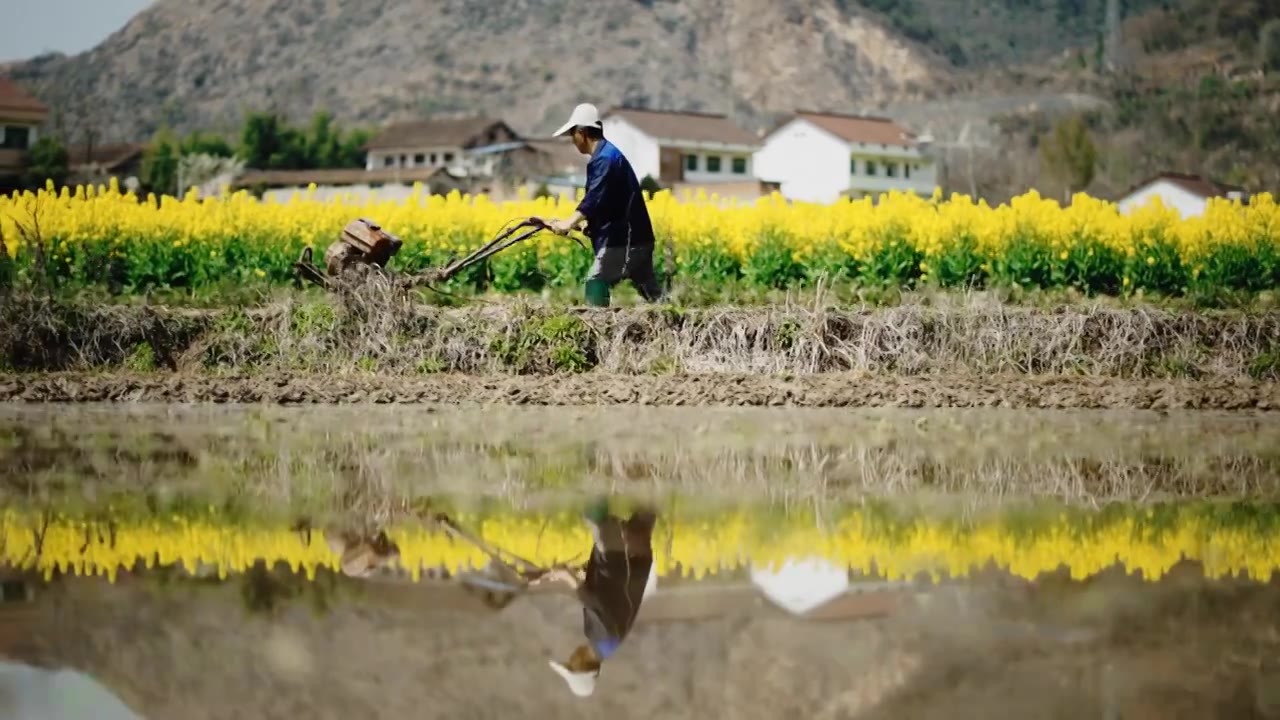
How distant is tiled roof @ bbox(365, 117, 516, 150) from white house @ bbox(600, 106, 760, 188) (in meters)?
4.38

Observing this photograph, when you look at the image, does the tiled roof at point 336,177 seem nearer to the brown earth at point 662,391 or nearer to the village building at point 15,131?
the village building at point 15,131

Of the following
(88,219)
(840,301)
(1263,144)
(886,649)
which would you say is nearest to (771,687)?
(886,649)

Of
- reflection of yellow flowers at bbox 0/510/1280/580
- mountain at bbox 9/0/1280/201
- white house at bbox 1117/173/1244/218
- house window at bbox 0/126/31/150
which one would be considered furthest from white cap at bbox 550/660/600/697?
mountain at bbox 9/0/1280/201

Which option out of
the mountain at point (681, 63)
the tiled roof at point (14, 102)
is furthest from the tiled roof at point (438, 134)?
the tiled roof at point (14, 102)

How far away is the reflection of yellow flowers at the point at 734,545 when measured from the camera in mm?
4656

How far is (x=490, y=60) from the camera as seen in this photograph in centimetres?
7844

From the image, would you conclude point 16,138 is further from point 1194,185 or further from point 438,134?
point 1194,185

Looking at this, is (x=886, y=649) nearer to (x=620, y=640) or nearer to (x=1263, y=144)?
(x=620, y=640)

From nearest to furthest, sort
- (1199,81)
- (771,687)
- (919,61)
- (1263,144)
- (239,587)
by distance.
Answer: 1. (771,687)
2. (239,587)
3. (1263,144)
4. (1199,81)
5. (919,61)

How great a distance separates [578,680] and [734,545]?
4.99 ft

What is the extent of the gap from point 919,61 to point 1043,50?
23.3 feet

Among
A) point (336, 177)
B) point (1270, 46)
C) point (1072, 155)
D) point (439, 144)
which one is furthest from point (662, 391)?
point (1270, 46)

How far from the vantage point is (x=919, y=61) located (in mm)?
80000

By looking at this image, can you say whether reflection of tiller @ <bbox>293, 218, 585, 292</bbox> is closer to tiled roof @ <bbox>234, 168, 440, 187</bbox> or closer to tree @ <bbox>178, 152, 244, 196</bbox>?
tree @ <bbox>178, 152, 244, 196</bbox>
